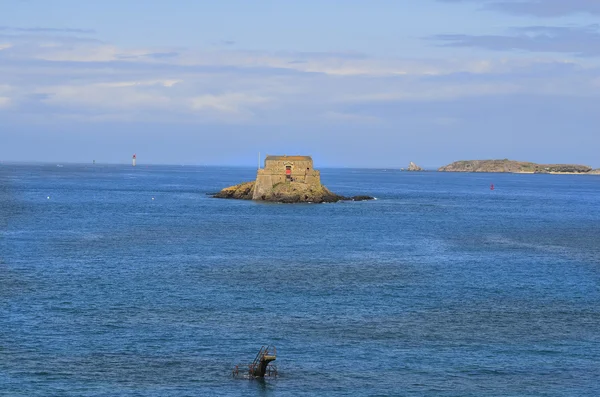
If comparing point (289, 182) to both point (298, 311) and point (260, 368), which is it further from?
point (260, 368)

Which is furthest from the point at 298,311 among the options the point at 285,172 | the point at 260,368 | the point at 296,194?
the point at 296,194

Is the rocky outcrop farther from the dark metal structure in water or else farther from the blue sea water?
the dark metal structure in water

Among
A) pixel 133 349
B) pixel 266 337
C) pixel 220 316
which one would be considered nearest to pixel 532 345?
pixel 266 337

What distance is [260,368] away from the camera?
3709 cm

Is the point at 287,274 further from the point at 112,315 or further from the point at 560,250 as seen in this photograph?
the point at 560,250

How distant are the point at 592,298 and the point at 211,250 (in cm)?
3461

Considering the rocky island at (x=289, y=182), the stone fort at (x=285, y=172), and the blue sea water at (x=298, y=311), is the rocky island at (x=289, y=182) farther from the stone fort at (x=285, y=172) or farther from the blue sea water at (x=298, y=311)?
A: the blue sea water at (x=298, y=311)

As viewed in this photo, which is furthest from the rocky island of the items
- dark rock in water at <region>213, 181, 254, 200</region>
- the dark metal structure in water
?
the dark metal structure in water

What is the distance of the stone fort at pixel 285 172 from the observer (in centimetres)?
12988

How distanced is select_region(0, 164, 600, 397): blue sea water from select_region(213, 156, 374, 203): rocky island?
34.4 metres

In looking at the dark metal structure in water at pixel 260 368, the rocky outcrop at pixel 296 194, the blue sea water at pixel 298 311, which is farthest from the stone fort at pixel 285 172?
the dark metal structure in water at pixel 260 368

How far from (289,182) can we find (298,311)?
84370 millimetres

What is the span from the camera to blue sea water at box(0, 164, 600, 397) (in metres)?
37.3

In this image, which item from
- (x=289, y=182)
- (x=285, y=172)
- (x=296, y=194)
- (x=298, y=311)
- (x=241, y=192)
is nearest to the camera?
(x=298, y=311)
